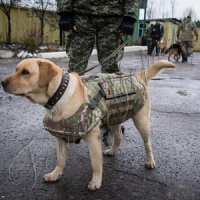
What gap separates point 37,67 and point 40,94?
211mm

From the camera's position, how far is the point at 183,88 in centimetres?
746

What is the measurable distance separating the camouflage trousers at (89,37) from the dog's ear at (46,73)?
4.39ft

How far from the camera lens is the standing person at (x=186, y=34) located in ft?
51.8

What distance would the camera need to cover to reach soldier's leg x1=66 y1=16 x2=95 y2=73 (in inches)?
137

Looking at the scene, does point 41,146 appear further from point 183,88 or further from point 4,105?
point 183,88

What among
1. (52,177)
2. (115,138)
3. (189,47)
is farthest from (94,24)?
(189,47)

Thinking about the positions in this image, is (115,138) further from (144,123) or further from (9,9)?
(9,9)

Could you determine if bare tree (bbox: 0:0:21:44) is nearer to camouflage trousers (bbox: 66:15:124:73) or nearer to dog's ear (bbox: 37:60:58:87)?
camouflage trousers (bbox: 66:15:124:73)

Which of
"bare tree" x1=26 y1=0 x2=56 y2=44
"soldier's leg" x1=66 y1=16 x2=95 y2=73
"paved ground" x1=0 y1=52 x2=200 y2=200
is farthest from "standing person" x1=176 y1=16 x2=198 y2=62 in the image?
"soldier's leg" x1=66 y1=16 x2=95 y2=73

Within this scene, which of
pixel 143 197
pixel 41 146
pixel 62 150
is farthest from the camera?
pixel 41 146

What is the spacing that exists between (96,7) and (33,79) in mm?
1613

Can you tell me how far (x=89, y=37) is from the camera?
353cm

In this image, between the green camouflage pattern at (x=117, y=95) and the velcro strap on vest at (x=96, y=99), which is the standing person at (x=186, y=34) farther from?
the velcro strap on vest at (x=96, y=99)

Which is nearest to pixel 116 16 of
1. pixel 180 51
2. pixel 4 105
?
pixel 4 105
